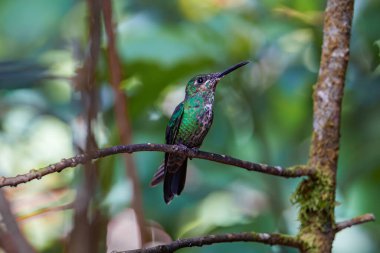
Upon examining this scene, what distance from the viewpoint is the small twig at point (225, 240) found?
5.48 ft

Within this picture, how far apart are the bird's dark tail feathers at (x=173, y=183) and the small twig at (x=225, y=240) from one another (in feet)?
2.63

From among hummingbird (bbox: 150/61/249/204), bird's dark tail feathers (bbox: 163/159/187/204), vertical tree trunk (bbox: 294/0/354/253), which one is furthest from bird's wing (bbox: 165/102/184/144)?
vertical tree trunk (bbox: 294/0/354/253)

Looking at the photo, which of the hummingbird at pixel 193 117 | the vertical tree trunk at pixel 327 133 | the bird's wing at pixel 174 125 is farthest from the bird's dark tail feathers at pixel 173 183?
the vertical tree trunk at pixel 327 133

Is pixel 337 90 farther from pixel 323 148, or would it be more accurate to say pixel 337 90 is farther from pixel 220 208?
pixel 220 208

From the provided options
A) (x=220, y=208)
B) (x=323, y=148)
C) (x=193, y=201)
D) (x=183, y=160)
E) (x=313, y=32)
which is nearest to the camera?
(x=323, y=148)

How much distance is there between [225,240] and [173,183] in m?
1.15

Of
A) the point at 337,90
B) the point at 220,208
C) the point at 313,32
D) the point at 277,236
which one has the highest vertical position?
the point at 313,32

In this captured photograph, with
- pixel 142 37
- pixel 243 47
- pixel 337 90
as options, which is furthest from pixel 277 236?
pixel 243 47

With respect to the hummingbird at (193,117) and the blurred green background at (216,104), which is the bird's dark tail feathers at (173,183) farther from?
the blurred green background at (216,104)

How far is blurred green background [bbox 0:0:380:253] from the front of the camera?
336 cm

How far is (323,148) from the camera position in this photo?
226 centimetres

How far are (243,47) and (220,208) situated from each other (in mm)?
1070

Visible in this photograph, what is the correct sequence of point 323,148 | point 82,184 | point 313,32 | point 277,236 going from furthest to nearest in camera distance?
1. point 313,32
2. point 323,148
3. point 277,236
4. point 82,184

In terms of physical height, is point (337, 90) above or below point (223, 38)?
below
